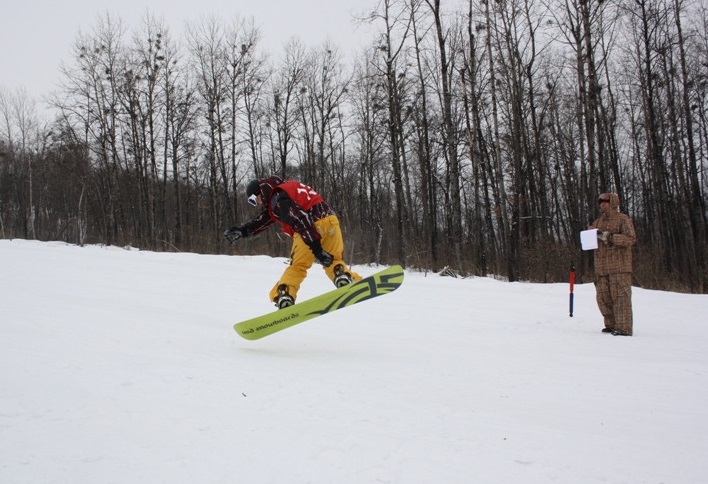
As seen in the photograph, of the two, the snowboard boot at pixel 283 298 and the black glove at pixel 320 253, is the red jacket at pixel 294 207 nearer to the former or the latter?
the black glove at pixel 320 253

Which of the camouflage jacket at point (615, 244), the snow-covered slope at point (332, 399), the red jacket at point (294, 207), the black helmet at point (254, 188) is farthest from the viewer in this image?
the camouflage jacket at point (615, 244)

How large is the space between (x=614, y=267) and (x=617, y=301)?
1.61 feet

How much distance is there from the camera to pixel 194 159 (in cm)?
4100

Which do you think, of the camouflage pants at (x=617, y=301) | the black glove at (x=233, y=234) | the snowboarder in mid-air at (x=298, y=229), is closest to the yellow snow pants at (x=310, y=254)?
the snowboarder in mid-air at (x=298, y=229)

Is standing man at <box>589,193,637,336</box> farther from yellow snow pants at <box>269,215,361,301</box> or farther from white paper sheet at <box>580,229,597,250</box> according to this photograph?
yellow snow pants at <box>269,215,361,301</box>

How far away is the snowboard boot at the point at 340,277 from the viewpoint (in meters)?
4.92

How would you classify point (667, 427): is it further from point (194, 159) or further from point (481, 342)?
point (194, 159)

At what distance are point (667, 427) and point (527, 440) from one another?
1.13 metres

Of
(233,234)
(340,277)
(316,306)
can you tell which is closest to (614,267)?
(340,277)

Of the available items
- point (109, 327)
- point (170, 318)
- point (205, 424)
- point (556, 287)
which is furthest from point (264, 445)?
point (556, 287)

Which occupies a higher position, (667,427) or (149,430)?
(149,430)

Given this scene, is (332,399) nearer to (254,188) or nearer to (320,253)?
(320,253)

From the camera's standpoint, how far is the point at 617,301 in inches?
240

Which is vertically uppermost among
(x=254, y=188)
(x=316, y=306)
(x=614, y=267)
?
(x=254, y=188)
